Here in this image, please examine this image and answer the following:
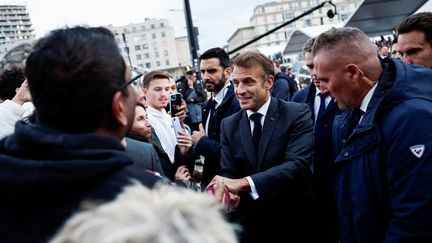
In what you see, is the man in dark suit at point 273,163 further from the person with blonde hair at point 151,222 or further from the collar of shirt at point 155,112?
the person with blonde hair at point 151,222

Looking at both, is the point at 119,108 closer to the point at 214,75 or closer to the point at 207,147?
the point at 207,147

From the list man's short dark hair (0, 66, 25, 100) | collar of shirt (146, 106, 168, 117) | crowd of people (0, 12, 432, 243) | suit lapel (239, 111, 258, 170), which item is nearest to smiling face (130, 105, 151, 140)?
crowd of people (0, 12, 432, 243)

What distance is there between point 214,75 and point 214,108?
0.60 meters

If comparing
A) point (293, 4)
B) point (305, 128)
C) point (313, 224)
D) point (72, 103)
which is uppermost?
point (293, 4)

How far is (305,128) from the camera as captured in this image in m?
2.99

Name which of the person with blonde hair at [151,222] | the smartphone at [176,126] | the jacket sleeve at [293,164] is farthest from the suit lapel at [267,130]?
the person with blonde hair at [151,222]

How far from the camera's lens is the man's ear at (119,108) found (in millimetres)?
1308

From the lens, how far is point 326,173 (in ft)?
10.7

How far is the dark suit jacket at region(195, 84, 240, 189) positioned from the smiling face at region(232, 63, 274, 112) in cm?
57

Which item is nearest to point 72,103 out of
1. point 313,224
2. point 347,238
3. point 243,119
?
point 347,238

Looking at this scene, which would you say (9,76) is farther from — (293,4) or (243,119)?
(293,4)

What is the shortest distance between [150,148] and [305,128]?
1166mm

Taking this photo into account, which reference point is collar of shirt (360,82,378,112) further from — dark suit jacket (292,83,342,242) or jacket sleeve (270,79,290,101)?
jacket sleeve (270,79,290,101)

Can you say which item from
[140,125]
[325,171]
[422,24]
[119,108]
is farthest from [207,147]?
[119,108]
